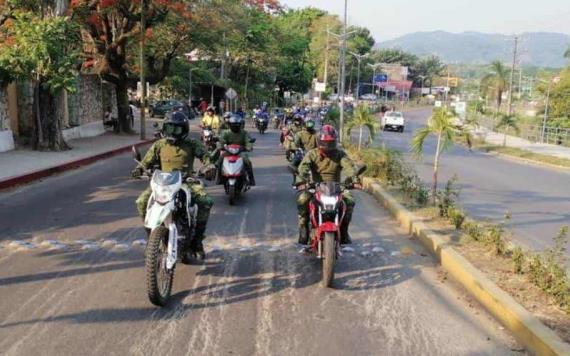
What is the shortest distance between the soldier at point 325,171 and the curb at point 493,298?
125 cm

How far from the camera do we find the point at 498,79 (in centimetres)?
6525

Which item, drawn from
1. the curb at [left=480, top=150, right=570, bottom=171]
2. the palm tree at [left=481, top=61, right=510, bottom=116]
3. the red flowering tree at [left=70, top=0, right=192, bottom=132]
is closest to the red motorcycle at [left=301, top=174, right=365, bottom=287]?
the red flowering tree at [left=70, top=0, right=192, bottom=132]

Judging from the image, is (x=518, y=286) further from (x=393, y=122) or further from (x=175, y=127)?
(x=393, y=122)

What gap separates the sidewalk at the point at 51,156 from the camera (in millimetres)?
14170

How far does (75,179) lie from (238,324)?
33.1ft

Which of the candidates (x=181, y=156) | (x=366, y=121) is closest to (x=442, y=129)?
(x=181, y=156)

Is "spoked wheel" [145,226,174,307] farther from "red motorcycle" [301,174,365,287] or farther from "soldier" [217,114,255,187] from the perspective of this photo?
"soldier" [217,114,255,187]

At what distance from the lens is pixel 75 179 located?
1408cm

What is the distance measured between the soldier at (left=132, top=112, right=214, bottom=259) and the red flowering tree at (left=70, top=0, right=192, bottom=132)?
53.0 ft

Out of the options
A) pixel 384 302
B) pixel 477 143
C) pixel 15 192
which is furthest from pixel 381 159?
pixel 477 143

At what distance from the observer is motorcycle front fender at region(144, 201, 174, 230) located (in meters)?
5.48

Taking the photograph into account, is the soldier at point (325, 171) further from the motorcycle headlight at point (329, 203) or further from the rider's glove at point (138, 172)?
the rider's glove at point (138, 172)

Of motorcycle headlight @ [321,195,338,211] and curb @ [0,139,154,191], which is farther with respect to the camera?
curb @ [0,139,154,191]

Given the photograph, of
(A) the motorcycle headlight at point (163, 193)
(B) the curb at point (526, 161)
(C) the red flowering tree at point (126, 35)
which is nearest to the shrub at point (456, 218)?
(A) the motorcycle headlight at point (163, 193)
